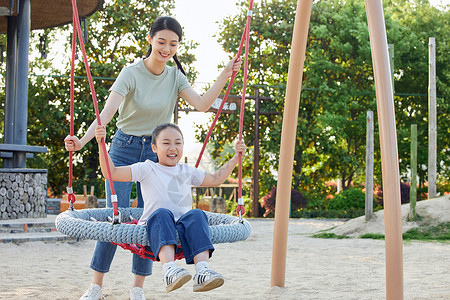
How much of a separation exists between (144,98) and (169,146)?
0.98 ft

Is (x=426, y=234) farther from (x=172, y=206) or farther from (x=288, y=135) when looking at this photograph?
(x=172, y=206)

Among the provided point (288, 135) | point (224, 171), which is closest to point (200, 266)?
point (224, 171)

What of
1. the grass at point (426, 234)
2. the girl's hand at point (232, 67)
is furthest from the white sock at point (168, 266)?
the grass at point (426, 234)

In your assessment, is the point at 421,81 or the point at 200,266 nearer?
the point at 200,266

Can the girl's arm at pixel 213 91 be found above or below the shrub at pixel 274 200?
above

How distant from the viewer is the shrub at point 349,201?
11461 mm

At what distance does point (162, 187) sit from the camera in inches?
108

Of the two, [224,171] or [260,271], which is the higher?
[224,171]

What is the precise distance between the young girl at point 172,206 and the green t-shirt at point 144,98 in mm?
139

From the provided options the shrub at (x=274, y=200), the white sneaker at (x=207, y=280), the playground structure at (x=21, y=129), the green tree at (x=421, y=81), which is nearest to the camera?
the white sneaker at (x=207, y=280)

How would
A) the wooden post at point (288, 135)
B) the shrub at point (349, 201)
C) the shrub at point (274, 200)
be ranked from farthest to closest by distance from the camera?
the shrub at point (274, 200) < the shrub at point (349, 201) < the wooden post at point (288, 135)

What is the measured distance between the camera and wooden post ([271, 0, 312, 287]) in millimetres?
3510

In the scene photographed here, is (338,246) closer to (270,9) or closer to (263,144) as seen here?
(263,144)

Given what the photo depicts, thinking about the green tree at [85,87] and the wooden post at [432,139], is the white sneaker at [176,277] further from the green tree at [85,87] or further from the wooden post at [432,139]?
the green tree at [85,87]
